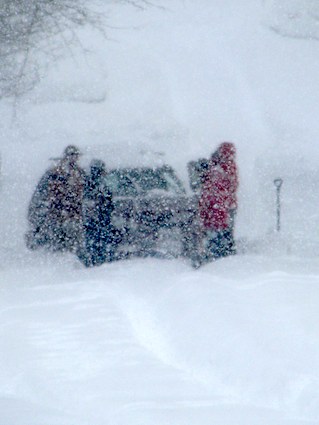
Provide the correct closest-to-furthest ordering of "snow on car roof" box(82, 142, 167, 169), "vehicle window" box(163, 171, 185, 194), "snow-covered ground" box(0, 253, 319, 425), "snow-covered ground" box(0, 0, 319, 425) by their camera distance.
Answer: "snow-covered ground" box(0, 253, 319, 425) < "snow-covered ground" box(0, 0, 319, 425) < "vehicle window" box(163, 171, 185, 194) < "snow on car roof" box(82, 142, 167, 169)

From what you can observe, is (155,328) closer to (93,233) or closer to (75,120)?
(93,233)

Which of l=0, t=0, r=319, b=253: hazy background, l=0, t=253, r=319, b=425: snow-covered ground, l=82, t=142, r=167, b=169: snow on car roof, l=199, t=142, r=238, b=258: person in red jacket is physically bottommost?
l=0, t=0, r=319, b=253: hazy background

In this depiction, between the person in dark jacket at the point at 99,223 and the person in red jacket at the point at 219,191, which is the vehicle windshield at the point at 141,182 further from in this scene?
the person in red jacket at the point at 219,191

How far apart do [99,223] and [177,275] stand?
1404 millimetres

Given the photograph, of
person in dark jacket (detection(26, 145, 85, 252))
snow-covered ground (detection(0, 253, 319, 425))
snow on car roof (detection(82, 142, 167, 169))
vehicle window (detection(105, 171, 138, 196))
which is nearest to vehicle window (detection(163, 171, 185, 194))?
vehicle window (detection(105, 171, 138, 196))

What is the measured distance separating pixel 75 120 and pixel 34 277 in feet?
47.3

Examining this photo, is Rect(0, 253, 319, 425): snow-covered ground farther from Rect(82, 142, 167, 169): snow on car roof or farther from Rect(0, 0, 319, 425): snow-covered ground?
Rect(82, 142, 167, 169): snow on car roof

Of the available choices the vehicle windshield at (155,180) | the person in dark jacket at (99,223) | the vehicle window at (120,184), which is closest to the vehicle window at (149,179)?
the vehicle windshield at (155,180)

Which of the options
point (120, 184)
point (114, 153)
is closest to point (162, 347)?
point (120, 184)

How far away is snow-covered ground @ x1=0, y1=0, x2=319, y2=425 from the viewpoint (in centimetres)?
495

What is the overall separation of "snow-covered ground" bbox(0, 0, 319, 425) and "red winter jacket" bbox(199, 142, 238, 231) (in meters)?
0.53

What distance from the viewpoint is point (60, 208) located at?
1195 centimetres

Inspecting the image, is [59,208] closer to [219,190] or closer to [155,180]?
[155,180]

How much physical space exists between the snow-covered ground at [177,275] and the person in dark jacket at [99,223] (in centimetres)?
28
